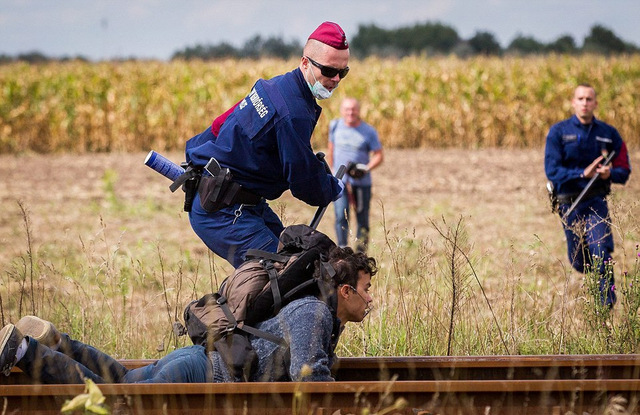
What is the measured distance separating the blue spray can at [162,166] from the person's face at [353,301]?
5.00 ft

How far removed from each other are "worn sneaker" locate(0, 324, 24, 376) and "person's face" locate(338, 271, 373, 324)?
5.37ft

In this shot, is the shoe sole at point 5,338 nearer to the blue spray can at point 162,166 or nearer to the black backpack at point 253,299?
the black backpack at point 253,299

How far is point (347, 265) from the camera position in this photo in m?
4.54

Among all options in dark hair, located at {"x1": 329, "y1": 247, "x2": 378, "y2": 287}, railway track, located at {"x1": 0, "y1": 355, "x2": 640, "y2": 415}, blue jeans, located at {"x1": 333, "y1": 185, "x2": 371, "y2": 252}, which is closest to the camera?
railway track, located at {"x1": 0, "y1": 355, "x2": 640, "y2": 415}

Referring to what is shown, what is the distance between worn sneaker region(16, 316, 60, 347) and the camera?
15.0 feet

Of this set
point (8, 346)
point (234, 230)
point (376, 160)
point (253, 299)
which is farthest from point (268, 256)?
point (376, 160)

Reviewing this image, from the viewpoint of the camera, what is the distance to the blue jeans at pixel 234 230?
526 cm

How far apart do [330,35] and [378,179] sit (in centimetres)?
1471

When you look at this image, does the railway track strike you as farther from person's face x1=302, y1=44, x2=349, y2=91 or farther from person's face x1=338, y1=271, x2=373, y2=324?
person's face x1=302, y1=44, x2=349, y2=91

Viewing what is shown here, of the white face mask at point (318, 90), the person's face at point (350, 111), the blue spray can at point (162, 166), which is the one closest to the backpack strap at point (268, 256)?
the blue spray can at point (162, 166)

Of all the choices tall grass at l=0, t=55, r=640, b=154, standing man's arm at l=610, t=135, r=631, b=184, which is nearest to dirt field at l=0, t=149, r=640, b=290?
standing man's arm at l=610, t=135, r=631, b=184

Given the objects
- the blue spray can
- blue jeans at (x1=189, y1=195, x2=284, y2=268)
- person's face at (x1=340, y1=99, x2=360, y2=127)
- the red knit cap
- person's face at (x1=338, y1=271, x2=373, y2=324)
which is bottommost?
person's face at (x1=338, y1=271, x2=373, y2=324)

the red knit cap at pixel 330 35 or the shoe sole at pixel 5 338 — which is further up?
the red knit cap at pixel 330 35

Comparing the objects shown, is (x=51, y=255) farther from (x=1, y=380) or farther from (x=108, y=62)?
(x=108, y=62)
